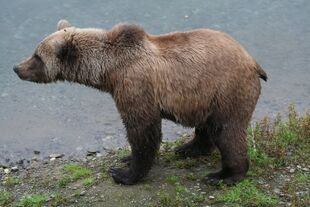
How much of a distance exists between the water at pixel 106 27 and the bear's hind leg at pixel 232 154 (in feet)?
5.92

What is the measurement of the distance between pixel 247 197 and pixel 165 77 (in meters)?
1.35

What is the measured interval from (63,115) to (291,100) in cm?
309

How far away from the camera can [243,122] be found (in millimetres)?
5863

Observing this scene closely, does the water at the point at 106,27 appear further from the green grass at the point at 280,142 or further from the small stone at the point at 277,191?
the small stone at the point at 277,191

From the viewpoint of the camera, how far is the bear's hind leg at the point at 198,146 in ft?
21.7

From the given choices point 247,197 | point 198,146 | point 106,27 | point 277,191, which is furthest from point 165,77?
point 106,27

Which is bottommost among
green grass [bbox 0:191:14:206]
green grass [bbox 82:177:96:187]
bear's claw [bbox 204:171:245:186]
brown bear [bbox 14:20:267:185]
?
green grass [bbox 0:191:14:206]

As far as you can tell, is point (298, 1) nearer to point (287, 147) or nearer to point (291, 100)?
point (291, 100)

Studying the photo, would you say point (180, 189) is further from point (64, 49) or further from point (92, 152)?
point (92, 152)

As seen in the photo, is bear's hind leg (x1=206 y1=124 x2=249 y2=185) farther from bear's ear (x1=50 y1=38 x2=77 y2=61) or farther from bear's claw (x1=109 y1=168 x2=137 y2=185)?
bear's ear (x1=50 y1=38 x2=77 y2=61)

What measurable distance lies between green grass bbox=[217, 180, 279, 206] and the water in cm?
203

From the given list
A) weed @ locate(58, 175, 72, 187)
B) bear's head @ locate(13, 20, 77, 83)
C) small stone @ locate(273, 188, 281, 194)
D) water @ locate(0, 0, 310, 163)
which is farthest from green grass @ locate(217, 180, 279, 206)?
water @ locate(0, 0, 310, 163)

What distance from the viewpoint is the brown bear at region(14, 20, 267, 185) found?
226 inches

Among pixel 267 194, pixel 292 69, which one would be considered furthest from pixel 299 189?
pixel 292 69
